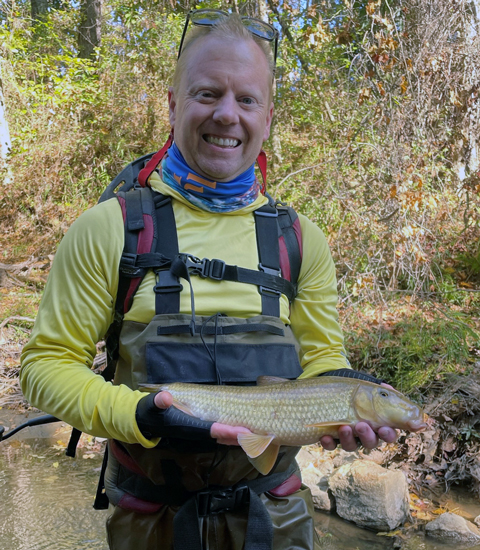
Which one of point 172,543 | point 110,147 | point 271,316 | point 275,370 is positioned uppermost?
point 110,147

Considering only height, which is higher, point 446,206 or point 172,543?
point 446,206

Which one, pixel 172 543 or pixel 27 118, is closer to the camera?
pixel 172 543

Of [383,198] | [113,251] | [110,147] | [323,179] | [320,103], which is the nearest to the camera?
[113,251]

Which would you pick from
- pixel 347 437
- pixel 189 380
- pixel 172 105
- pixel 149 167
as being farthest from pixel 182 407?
pixel 172 105

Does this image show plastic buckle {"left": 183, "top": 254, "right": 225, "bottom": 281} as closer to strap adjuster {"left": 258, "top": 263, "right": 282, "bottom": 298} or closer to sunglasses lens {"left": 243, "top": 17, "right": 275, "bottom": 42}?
strap adjuster {"left": 258, "top": 263, "right": 282, "bottom": 298}

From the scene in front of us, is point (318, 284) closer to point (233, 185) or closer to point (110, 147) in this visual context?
point (233, 185)

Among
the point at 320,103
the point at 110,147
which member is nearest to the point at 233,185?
the point at 320,103

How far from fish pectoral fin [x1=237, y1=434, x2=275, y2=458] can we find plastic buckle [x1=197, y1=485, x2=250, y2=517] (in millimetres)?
263

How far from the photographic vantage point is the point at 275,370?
2150 mm

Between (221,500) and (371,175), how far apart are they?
5.46m

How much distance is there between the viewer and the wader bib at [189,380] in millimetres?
1998

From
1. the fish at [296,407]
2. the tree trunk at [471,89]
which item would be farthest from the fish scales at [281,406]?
the tree trunk at [471,89]

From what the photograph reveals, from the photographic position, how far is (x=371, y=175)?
22.6ft

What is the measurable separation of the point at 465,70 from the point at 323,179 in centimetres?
217
